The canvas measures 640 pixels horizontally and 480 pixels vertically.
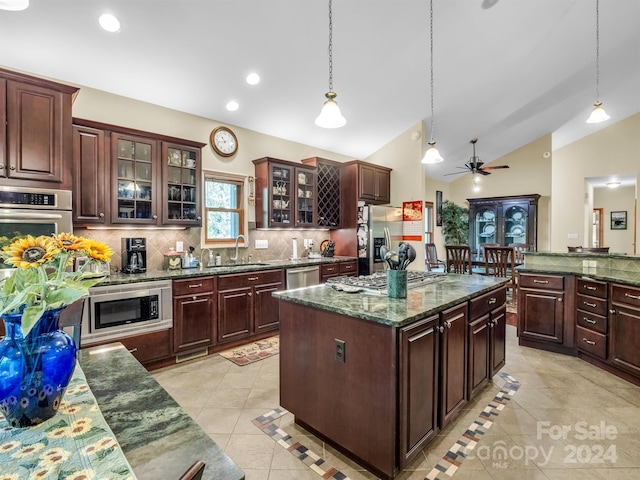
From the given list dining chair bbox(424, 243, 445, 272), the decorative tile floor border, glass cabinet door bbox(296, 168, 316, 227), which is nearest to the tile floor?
the decorative tile floor border

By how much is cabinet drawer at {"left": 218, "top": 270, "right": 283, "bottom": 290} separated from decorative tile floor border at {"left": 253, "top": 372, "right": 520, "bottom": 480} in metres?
1.53

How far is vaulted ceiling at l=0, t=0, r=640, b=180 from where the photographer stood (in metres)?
2.75

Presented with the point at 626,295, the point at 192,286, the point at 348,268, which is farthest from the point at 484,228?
the point at 192,286

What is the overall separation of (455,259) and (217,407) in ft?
15.0

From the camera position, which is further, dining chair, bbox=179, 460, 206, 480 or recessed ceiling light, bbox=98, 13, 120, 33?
recessed ceiling light, bbox=98, 13, 120, 33

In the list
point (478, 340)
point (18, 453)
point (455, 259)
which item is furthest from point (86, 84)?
point (455, 259)

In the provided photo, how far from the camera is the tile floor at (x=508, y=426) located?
1.82 m

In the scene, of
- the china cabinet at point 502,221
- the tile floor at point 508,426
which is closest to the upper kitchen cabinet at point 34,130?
the tile floor at point 508,426

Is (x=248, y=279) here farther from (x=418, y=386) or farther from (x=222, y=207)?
(x=418, y=386)

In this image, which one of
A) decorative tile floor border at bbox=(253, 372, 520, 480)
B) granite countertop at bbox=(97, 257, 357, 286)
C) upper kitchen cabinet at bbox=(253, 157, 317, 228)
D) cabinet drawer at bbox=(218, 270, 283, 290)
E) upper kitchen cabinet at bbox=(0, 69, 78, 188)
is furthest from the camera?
upper kitchen cabinet at bbox=(253, 157, 317, 228)

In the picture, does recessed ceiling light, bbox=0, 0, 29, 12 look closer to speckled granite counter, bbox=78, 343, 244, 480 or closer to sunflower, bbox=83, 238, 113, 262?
sunflower, bbox=83, 238, 113, 262

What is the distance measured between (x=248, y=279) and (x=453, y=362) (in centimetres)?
241

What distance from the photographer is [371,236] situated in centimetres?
515

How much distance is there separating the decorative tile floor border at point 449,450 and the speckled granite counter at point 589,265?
1.50 meters
